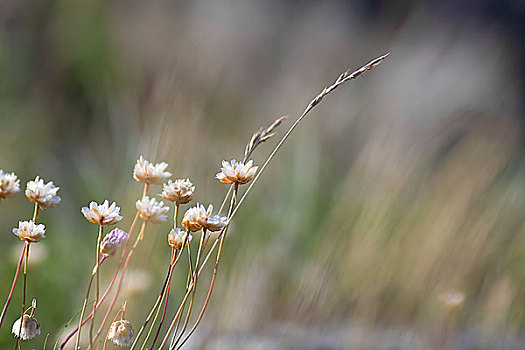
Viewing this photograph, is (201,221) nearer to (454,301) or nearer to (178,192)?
(178,192)

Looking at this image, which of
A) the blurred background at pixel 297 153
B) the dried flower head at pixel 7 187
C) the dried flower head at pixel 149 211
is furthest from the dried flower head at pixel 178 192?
the blurred background at pixel 297 153

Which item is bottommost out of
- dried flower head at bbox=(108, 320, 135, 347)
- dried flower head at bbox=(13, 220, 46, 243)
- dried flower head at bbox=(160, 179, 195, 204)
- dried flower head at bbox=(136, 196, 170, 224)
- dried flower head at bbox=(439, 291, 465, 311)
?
dried flower head at bbox=(108, 320, 135, 347)

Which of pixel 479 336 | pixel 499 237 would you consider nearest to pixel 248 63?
pixel 499 237

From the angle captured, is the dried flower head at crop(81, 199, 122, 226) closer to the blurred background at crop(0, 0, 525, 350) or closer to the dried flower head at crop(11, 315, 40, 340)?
the dried flower head at crop(11, 315, 40, 340)

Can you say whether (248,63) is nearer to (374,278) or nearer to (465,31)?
(465,31)

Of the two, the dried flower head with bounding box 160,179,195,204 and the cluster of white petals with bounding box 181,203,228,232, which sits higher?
the dried flower head with bounding box 160,179,195,204

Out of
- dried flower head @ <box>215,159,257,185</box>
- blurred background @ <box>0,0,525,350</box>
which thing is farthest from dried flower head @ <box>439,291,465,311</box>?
dried flower head @ <box>215,159,257,185</box>

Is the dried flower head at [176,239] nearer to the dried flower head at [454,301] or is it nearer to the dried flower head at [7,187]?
the dried flower head at [7,187]

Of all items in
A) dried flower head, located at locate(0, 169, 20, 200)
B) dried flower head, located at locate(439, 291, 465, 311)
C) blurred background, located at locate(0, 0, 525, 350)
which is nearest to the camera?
dried flower head, located at locate(0, 169, 20, 200)
